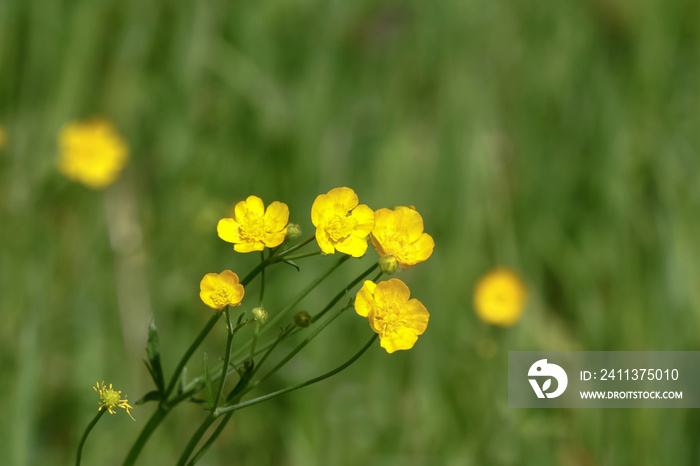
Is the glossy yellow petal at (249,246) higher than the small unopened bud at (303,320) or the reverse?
higher

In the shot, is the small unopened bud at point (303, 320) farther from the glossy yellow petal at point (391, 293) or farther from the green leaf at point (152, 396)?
the green leaf at point (152, 396)

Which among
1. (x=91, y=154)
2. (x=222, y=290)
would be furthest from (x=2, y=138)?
(x=222, y=290)

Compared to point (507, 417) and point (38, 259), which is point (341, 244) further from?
point (38, 259)

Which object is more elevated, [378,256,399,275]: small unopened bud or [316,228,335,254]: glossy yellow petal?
[316,228,335,254]: glossy yellow petal

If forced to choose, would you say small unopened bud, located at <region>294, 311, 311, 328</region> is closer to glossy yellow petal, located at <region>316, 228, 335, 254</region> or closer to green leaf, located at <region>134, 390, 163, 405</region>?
glossy yellow petal, located at <region>316, 228, 335, 254</region>

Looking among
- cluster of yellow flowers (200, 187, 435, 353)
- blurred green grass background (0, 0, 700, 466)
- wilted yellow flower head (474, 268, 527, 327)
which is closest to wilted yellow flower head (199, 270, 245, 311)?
cluster of yellow flowers (200, 187, 435, 353)

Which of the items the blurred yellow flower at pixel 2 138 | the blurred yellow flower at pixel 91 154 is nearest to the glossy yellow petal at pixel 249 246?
the blurred yellow flower at pixel 91 154

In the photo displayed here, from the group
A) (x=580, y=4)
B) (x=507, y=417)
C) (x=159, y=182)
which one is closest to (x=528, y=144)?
(x=580, y=4)
